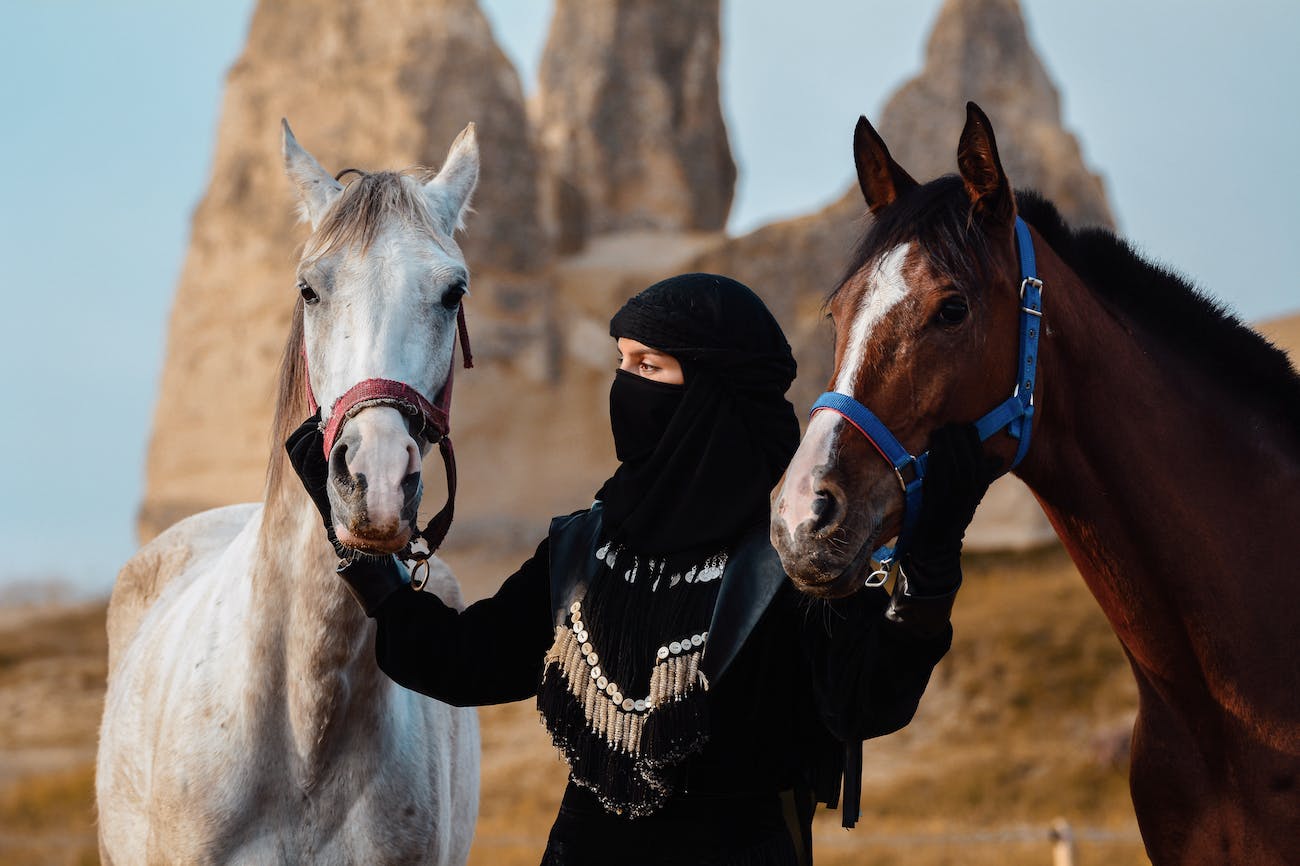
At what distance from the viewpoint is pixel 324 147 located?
2672 cm

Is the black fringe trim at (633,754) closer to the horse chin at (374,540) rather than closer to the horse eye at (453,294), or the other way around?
the horse chin at (374,540)

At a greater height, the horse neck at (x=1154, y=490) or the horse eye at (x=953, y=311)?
the horse eye at (x=953, y=311)

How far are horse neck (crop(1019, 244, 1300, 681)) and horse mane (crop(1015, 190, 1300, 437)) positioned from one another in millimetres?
114

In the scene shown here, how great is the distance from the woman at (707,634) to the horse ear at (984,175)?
21.9 inches

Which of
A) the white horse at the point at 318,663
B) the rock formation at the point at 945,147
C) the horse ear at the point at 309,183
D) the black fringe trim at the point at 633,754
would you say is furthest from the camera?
the rock formation at the point at 945,147

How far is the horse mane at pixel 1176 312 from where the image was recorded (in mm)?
2943

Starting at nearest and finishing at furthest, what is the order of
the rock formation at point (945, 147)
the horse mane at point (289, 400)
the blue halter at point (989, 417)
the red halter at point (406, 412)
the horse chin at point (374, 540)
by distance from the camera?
the blue halter at point (989, 417) → the horse chin at point (374, 540) → the red halter at point (406, 412) → the horse mane at point (289, 400) → the rock formation at point (945, 147)

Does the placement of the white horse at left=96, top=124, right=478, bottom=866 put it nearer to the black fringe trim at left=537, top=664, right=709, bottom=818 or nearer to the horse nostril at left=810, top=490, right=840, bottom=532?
the black fringe trim at left=537, top=664, right=709, bottom=818

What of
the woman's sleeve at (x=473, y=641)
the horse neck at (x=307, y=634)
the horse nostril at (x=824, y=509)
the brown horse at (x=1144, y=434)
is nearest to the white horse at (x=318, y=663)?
the horse neck at (x=307, y=634)

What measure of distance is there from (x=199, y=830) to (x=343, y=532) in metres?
0.93

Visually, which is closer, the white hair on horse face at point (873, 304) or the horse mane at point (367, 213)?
the white hair on horse face at point (873, 304)

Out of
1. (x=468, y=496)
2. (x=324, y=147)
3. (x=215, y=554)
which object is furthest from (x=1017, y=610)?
(x=324, y=147)

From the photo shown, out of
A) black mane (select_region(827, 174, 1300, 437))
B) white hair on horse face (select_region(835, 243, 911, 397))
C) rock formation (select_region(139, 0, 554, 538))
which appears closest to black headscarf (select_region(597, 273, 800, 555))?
white hair on horse face (select_region(835, 243, 911, 397))

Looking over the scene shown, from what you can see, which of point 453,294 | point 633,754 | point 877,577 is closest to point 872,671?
point 877,577
